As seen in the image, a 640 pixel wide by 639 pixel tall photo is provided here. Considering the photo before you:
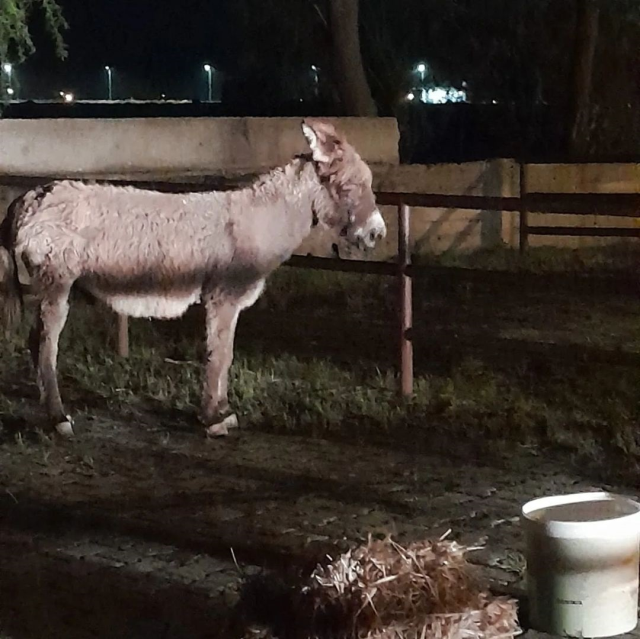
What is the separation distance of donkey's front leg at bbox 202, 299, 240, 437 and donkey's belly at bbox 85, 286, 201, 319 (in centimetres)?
14

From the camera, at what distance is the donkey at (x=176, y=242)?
6.37 meters

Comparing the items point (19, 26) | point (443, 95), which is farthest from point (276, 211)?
→ point (443, 95)

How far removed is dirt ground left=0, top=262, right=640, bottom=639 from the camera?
13.8 feet

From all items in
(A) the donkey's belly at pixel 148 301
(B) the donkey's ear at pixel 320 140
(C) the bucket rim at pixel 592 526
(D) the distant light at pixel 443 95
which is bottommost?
(C) the bucket rim at pixel 592 526

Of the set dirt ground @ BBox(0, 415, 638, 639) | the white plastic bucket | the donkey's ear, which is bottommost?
dirt ground @ BBox(0, 415, 638, 639)

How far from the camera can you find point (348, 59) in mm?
18438

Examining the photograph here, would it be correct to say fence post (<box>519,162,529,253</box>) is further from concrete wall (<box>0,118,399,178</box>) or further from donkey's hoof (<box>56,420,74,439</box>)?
donkey's hoof (<box>56,420,74,439</box>)

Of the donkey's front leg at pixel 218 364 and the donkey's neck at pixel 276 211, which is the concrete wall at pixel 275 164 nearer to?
the donkey's neck at pixel 276 211

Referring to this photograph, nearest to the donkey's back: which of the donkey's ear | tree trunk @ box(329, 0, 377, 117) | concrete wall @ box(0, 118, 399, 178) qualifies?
the donkey's ear

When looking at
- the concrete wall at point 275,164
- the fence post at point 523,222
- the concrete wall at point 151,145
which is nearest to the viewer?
the concrete wall at point 151,145

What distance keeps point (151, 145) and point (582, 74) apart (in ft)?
35.3

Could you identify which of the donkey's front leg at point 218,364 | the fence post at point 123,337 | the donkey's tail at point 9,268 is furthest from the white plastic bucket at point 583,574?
the fence post at point 123,337

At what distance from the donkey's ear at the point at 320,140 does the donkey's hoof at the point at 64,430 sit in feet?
6.49

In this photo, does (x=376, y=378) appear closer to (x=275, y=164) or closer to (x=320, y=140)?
(x=320, y=140)
